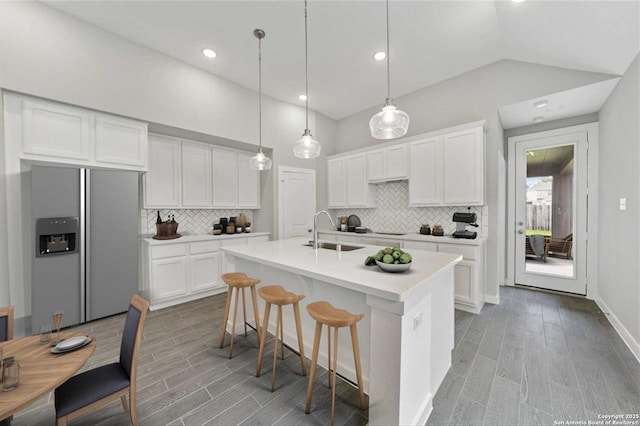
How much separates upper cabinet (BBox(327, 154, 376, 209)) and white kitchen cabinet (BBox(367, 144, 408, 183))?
16cm

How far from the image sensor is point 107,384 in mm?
1341

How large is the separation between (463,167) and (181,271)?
13.9 ft

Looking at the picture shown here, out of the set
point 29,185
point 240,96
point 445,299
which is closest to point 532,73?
point 445,299

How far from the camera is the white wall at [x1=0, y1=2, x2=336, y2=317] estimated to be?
7.98 ft

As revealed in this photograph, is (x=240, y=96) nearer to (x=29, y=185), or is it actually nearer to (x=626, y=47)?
(x=29, y=185)

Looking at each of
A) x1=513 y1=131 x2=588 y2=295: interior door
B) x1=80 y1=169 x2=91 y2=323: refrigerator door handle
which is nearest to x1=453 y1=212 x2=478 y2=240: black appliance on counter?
x1=513 y1=131 x2=588 y2=295: interior door

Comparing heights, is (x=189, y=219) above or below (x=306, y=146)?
below

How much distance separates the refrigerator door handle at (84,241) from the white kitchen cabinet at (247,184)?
2119 mm

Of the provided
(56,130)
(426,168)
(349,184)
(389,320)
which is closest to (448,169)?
(426,168)

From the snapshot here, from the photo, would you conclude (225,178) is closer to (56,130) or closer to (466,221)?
(56,130)

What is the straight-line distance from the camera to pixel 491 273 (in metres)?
3.50

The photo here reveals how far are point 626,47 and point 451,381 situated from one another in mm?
3396

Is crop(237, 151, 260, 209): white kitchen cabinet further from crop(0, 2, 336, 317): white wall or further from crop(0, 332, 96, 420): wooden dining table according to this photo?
crop(0, 332, 96, 420): wooden dining table

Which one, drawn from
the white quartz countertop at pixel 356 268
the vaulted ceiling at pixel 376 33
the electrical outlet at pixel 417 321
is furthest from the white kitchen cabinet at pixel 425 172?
the electrical outlet at pixel 417 321
